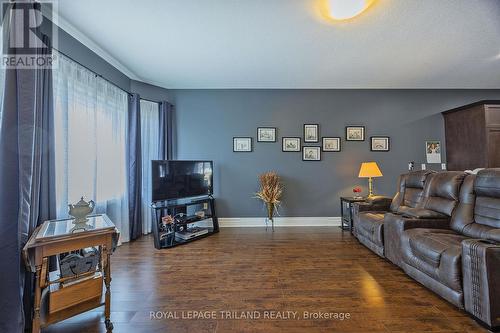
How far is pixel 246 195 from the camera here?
4445 millimetres

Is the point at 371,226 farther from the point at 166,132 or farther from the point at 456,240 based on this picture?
the point at 166,132

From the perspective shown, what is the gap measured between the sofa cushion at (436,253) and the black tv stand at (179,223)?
2871mm

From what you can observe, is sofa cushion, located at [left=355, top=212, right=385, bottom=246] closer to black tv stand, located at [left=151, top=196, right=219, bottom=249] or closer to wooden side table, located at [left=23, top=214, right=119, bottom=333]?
black tv stand, located at [left=151, top=196, right=219, bottom=249]

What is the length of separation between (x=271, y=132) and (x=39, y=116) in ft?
11.3

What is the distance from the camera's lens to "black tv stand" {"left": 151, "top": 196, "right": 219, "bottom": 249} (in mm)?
3270

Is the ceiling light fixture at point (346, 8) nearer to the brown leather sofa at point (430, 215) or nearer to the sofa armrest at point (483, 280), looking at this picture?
the brown leather sofa at point (430, 215)

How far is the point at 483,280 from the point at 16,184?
3278 mm

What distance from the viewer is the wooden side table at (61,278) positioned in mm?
1410

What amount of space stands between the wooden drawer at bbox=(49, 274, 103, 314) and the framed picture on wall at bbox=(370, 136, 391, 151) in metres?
4.77

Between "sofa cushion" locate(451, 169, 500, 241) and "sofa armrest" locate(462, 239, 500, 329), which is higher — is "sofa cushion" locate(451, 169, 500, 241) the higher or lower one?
the higher one

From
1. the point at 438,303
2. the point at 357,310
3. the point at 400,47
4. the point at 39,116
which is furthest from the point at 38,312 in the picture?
the point at 400,47

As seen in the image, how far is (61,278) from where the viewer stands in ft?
5.16

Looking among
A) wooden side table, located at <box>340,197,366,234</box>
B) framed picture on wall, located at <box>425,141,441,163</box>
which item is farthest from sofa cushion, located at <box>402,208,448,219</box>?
framed picture on wall, located at <box>425,141,441,163</box>

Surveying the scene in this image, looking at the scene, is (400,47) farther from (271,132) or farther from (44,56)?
(44,56)
